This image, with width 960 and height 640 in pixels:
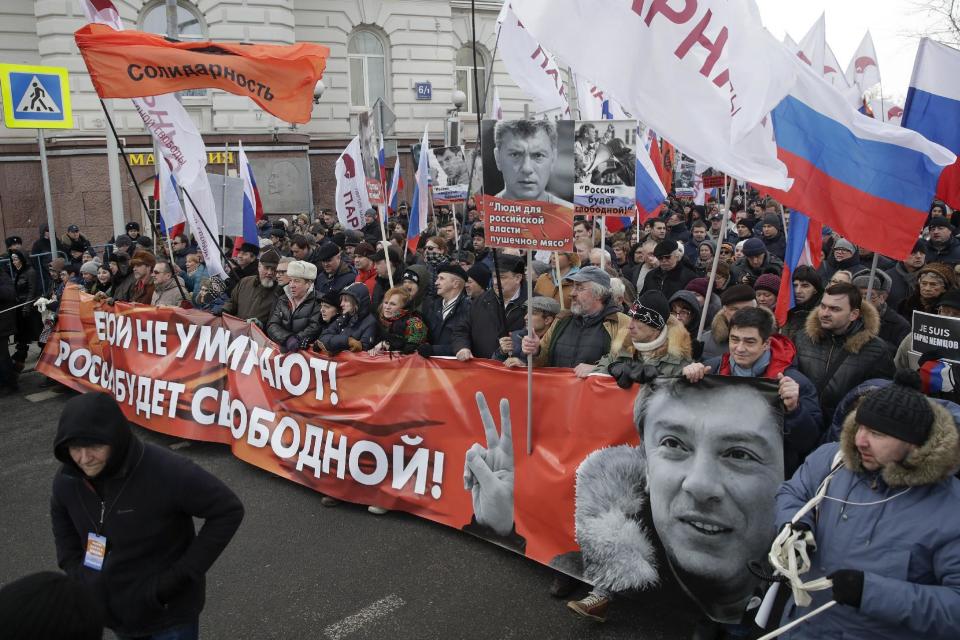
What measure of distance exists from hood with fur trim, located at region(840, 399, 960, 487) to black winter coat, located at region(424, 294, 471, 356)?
151 inches

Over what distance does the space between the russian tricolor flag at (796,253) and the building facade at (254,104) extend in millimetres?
11063

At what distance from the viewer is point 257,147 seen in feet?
68.9

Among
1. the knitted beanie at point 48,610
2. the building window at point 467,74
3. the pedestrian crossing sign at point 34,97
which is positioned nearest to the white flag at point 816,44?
the knitted beanie at point 48,610

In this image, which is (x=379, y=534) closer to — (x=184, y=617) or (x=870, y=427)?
(x=184, y=617)

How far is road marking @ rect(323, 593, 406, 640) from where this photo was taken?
425 cm

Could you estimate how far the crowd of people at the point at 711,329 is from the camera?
2580 mm

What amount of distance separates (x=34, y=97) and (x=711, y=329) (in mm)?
10139

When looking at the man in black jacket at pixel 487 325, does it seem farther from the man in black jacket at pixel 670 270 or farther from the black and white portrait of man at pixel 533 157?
the man in black jacket at pixel 670 270

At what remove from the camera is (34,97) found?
10727 mm

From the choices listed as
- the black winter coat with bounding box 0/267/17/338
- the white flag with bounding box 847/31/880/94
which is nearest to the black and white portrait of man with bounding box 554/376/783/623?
the black winter coat with bounding box 0/267/17/338

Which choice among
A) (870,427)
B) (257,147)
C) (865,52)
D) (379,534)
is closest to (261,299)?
(379,534)

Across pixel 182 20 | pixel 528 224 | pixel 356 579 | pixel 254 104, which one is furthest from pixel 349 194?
pixel 182 20

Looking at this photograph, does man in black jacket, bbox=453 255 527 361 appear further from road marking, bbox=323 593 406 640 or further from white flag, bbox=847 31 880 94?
white flag, bbox=847 31 880 94

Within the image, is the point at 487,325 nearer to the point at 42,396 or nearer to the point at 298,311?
the point at 298,311
